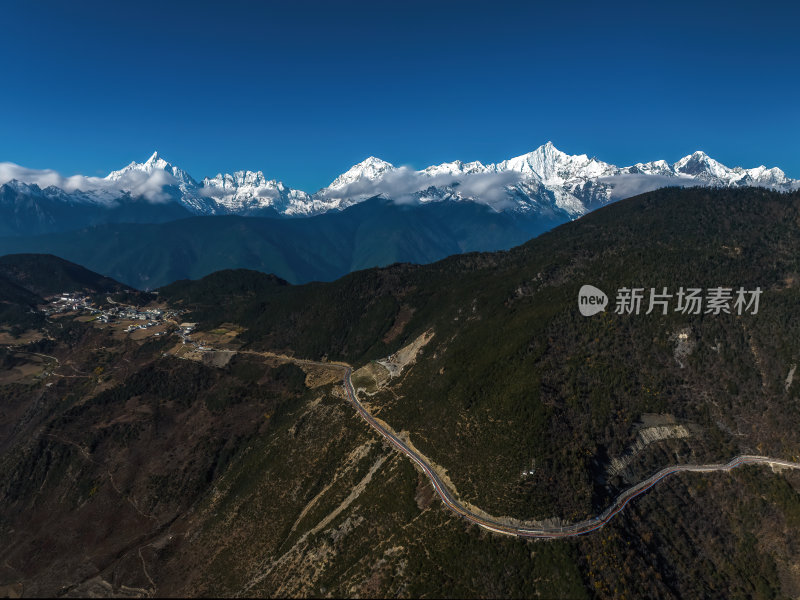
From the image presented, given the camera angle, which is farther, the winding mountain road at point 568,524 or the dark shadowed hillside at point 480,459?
the dark shadowed hillside at point 480,459

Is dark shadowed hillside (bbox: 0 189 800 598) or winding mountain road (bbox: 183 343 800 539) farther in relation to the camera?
dark shadowed hillside (bbox: 0 189 800 598)

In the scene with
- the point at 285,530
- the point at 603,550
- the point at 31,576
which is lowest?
the point at 31,576

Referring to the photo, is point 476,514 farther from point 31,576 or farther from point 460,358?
point 31,576

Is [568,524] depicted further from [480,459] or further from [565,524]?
[480,459]

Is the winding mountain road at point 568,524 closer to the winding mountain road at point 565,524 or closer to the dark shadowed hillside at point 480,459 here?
the winding mountain road at point 565,524

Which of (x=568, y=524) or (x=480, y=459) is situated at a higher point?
(x=480, y=459)

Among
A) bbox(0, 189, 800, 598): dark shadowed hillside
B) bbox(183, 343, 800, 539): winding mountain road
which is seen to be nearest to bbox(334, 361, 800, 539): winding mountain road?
bbox(183, 343, 800, 539): winding mountain road

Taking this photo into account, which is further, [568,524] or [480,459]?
[480,459]

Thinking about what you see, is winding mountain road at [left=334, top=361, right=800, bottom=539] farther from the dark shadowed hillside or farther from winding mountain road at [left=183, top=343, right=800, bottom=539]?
the dark shadowed hillside

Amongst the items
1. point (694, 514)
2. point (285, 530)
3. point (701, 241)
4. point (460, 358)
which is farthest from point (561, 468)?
point (701, 241)

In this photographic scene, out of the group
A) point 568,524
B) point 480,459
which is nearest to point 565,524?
point 568,524

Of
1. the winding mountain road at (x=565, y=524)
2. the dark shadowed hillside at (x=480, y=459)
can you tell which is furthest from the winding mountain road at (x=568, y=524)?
the dark shadowed hillside at (x=480, y=459)
